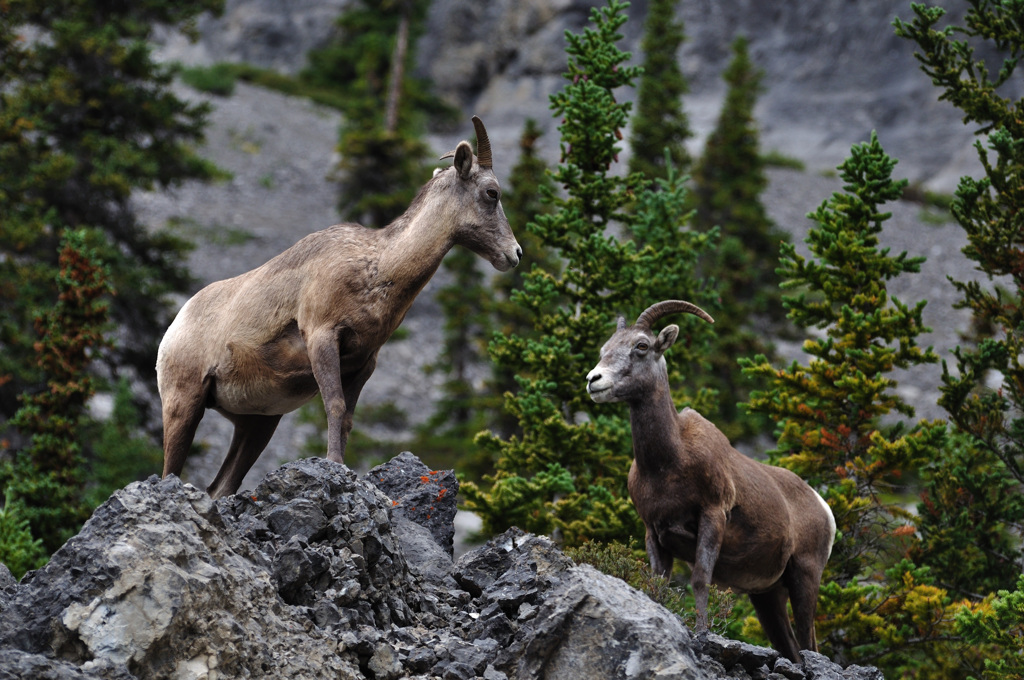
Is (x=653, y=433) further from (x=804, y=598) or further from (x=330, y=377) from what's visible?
(x=330, y=377)

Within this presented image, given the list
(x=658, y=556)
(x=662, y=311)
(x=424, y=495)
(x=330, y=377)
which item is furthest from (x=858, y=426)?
(x=330, y=377)

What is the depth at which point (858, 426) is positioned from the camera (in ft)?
41.9

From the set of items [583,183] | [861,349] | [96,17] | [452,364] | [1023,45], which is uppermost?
[1023,45]

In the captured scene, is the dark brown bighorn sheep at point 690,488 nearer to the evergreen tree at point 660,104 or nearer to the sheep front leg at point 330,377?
the sheep front leg at point 330,377

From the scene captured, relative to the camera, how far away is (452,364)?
98.7 feet

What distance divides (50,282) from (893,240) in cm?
3915

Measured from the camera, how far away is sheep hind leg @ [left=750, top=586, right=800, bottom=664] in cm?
988

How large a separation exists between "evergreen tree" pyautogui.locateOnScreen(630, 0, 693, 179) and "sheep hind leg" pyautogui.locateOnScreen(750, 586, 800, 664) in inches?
789

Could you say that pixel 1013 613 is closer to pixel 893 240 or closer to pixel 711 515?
pixel 711 515

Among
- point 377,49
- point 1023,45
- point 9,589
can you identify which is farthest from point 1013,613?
point 377,49

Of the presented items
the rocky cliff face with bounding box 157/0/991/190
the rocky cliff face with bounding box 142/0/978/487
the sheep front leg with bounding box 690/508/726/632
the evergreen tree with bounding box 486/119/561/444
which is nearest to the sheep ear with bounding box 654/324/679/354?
the sheep front leg with bounding box 690/508/726/632

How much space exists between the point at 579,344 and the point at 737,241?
14.8m

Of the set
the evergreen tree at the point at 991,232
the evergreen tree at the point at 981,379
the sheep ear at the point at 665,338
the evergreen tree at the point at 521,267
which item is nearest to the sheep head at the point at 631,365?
the sheep ear at the point at 665,338

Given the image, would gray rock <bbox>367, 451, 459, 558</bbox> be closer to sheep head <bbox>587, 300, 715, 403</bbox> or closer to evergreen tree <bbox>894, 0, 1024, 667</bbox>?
sheep head <bbox>587, 300, 715, 403</bbox>
